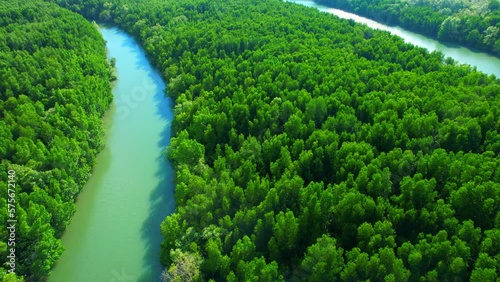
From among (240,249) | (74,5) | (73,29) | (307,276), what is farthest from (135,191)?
(74,5)

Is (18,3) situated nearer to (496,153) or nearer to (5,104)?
(5,104)

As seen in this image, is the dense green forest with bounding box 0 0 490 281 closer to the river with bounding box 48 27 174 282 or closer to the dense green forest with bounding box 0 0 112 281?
the dense green forest with bounding box 0 0 112 281

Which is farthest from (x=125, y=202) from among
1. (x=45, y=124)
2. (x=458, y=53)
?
(x=458, y=53)

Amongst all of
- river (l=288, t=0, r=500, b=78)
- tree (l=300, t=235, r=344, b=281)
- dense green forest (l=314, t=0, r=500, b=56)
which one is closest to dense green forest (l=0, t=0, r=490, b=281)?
tree (l=300, t=235, r=344, b=281)

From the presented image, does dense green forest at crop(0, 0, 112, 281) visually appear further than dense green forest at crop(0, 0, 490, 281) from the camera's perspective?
Yes

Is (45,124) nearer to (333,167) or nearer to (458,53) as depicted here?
(333,167)

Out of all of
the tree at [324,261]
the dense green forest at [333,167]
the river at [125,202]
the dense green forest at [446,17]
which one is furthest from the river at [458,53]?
the river at [125,202]
